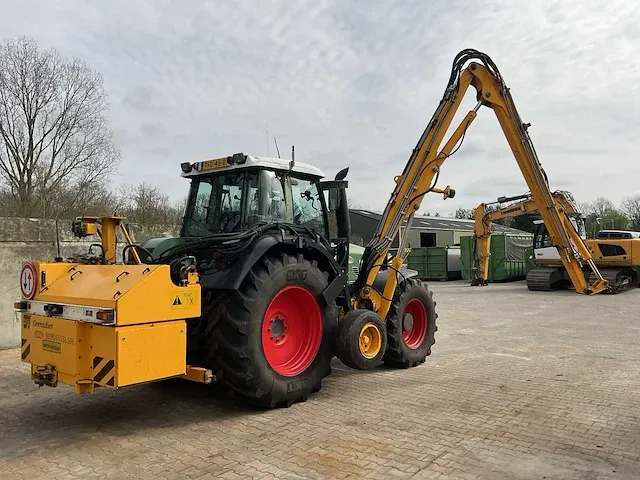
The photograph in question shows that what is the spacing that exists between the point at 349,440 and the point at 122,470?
1815 millimetres

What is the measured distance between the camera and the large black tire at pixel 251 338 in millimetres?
5078

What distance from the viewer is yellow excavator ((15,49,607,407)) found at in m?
4.57

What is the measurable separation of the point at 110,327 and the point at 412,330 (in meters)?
4.72

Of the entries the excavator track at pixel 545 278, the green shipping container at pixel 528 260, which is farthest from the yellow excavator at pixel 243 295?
the green shipping container at pixel 528 260

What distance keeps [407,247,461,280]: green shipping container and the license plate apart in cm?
2249

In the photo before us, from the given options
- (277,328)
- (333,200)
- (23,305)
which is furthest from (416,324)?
(23,305)

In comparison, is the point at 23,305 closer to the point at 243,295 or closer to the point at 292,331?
the point at 243,295

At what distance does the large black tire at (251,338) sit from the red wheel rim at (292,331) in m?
0.14

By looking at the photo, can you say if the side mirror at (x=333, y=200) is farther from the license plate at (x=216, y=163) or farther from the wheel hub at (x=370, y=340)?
the wheel hub at (x=370, y=340)

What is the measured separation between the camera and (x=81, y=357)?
180 inches

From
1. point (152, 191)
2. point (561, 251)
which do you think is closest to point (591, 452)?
point (561, 251)

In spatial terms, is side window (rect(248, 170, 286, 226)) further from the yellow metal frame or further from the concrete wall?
the concrete wall

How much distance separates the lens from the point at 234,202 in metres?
6.16

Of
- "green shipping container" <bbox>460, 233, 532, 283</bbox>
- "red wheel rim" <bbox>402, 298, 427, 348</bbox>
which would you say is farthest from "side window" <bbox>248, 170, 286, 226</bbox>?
"green shipping container" <bbox>460, 233, 532, 283</bbox>
